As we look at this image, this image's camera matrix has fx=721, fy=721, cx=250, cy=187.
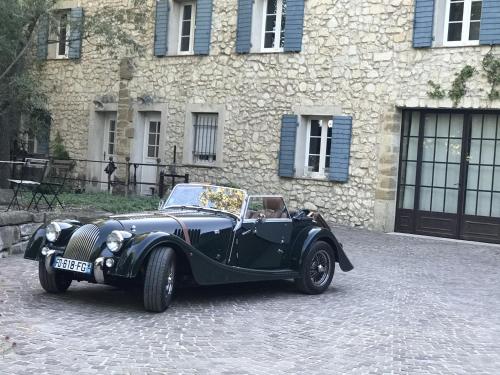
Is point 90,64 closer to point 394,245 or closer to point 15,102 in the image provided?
point 15,102

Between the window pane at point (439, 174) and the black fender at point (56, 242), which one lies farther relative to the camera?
the window pane at point (439, 174)

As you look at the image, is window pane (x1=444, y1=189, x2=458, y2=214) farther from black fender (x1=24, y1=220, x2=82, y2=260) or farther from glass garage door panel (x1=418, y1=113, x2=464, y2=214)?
black fender (x1=24, y1=220, x2=82, y2=260)

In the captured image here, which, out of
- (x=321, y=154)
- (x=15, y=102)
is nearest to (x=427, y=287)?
(x=321, y=154)

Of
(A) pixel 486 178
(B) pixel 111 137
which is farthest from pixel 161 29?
(A) pixel 486 178

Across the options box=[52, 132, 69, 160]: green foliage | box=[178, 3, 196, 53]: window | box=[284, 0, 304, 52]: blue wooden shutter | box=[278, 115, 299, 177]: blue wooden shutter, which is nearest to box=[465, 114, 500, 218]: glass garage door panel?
box=[278, 115, 299, 177]: blue wooden shutter

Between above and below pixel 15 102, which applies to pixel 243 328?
below

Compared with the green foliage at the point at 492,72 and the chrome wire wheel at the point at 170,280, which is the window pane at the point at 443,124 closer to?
the green foliage at the point at 492,72

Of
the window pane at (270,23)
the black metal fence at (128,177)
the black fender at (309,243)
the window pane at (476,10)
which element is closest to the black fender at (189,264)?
the black fender at (309,243)

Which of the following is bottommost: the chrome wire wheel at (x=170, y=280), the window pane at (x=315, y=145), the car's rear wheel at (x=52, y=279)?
the car's rear wheel at (x=52, y=279)

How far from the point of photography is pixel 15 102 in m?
14.2

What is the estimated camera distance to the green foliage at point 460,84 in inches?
537

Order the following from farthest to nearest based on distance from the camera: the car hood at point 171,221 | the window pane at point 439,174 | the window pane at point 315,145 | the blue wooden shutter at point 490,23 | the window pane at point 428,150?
1. the window pane at point 315,145
2. the window pane at point 428,150
3. the window pane at point 439,174
4. the blue wooden shutter at point 490,23
5. the car hood at point 171,221

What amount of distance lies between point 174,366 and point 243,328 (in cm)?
141

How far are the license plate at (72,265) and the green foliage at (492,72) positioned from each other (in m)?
9.39
